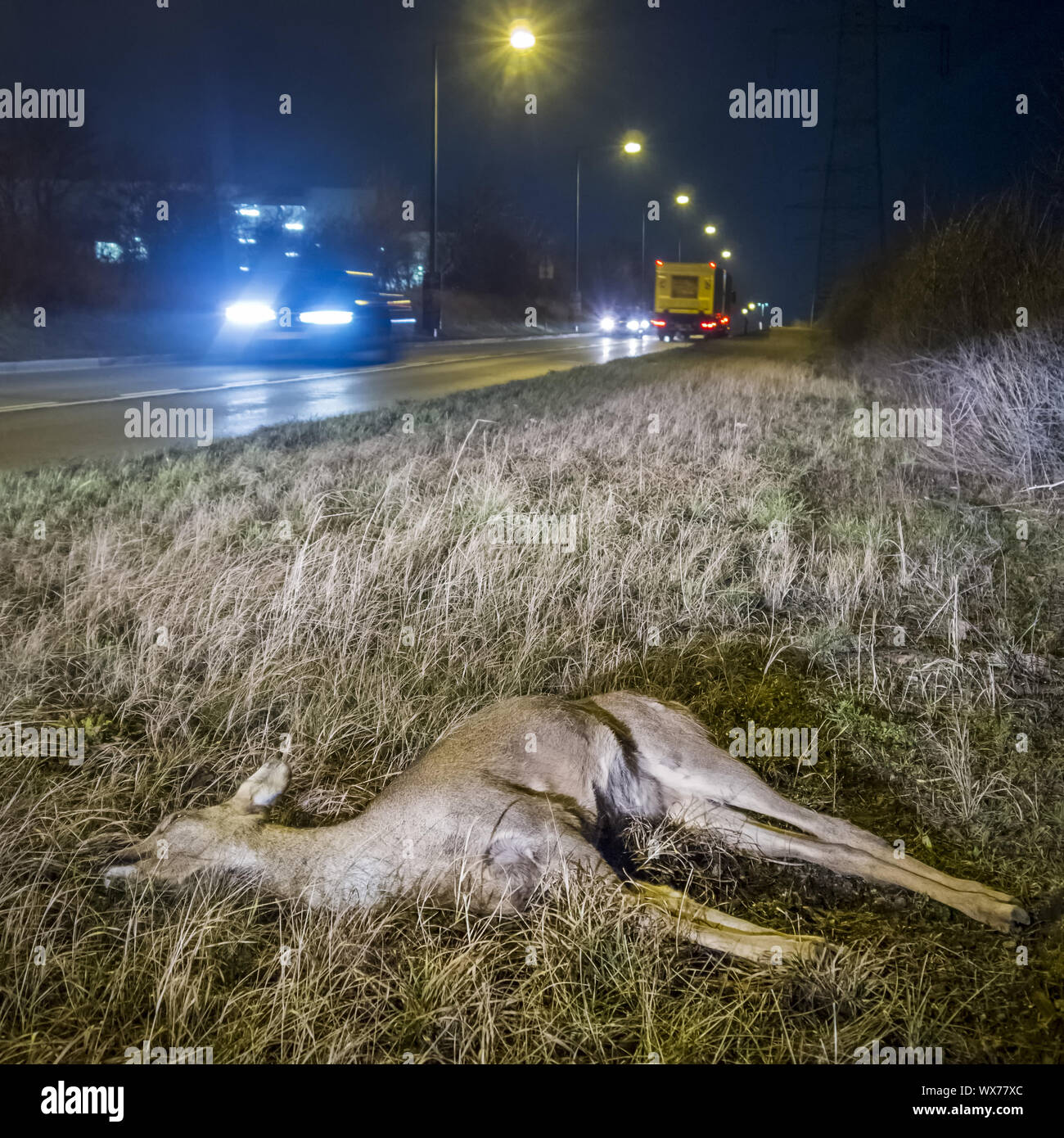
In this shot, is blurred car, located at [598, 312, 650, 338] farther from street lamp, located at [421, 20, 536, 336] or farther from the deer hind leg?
the deer hind leg

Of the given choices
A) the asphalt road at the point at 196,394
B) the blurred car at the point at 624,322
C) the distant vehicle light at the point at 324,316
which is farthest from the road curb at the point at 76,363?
the blurred car at the point at 624,322

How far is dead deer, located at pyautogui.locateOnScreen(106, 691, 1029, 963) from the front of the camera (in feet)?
8.04

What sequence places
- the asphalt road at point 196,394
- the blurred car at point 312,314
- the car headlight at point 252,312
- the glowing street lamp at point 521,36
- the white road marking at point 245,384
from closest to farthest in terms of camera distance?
the asphalt road at point 196,394 → the white road marking at point 245,384 → the glowing street lamp at point 521,36 → the blurred car at point 312,314 → the car headlight at point 252,312

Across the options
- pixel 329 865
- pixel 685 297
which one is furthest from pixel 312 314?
pixel 685 297

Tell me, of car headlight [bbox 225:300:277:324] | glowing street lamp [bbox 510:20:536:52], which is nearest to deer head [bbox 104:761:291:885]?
glowing street lamp [bbox 510:20:536:52]

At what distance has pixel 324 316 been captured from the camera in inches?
790

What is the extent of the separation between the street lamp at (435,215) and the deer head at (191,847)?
53.1ft

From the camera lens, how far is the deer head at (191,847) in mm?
2527

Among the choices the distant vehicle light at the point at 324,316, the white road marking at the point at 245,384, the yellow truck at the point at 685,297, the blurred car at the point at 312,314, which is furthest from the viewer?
the yellow truck at the point at 685,297

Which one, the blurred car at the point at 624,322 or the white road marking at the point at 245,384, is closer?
the white road marking at the point at 245,384

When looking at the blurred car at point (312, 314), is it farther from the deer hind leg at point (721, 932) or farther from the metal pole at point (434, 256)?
the deer hind leg at point (721, 932)

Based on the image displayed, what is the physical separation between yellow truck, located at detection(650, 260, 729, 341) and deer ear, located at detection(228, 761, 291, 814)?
42.1m
